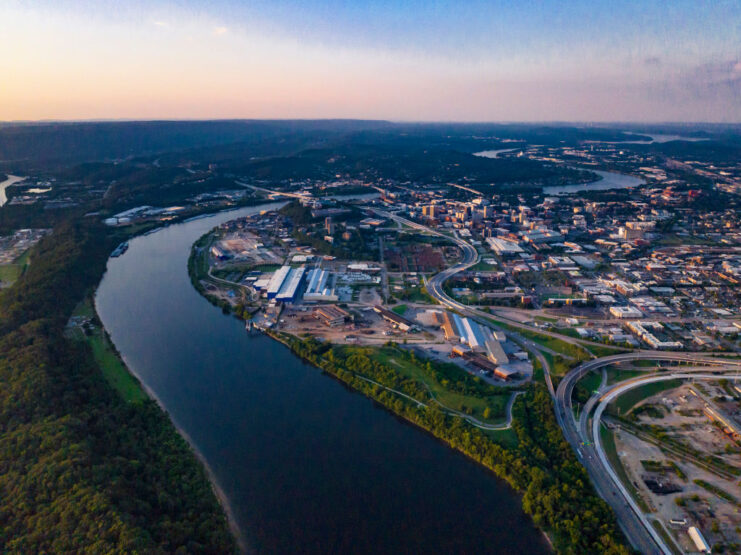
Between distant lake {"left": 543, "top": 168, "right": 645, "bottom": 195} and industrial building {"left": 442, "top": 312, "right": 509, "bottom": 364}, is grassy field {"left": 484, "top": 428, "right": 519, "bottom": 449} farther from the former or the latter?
distant lake {"left": 543, "top": 168, "right": 645, "bottom": 195}

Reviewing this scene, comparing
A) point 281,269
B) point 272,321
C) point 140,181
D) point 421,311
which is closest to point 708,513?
point 421,311

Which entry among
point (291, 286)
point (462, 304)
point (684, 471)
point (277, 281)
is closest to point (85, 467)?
point (291, 286)

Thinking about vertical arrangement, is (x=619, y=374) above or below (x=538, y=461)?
below

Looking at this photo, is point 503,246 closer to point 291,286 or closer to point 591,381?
point 291,286

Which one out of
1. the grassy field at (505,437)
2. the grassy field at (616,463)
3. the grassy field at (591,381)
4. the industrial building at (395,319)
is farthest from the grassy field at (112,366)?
the grassy field at (591,381)

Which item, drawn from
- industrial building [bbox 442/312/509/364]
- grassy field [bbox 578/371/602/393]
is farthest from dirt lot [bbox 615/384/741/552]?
industrial building [bbox 442/312/509/364]

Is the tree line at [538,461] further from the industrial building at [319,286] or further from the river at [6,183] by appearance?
the river at [6,183]
